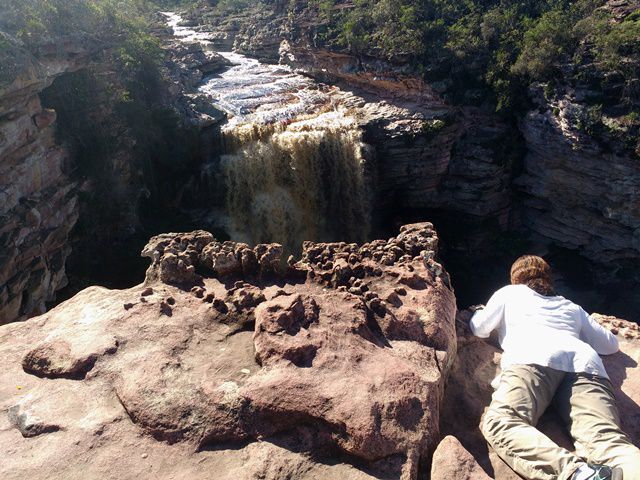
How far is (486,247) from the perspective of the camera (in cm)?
1933

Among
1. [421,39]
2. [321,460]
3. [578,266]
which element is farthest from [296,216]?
[321,460]

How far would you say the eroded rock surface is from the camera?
402 cm

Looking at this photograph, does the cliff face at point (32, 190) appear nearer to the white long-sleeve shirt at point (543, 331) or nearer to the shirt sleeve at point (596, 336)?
the white long-sleeve shirt at point (543, 331)

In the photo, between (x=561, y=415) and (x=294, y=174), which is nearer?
(x=561, y=415)

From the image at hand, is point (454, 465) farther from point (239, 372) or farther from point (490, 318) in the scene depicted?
point (239, 372)

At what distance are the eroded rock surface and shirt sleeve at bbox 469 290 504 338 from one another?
1.26 feet

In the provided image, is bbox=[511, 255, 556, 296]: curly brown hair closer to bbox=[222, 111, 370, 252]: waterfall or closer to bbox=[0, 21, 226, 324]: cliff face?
bbox=[0, 21, 226, 324]: cliff face

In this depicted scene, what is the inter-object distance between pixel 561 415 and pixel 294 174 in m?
14.0

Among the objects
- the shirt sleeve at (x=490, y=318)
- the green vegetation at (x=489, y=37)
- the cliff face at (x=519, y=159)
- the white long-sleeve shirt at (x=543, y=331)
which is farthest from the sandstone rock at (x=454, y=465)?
the green vegetation at (x=489, y=37)

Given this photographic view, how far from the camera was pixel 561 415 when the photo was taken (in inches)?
173

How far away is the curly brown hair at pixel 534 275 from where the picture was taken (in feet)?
17.1

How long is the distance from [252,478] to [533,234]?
1792 cm

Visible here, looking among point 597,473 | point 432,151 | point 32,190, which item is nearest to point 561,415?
point 597,473

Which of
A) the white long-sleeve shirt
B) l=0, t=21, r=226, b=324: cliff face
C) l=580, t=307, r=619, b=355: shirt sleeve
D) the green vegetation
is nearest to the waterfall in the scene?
l=0, t=21, r=226, b=324: cliff face
